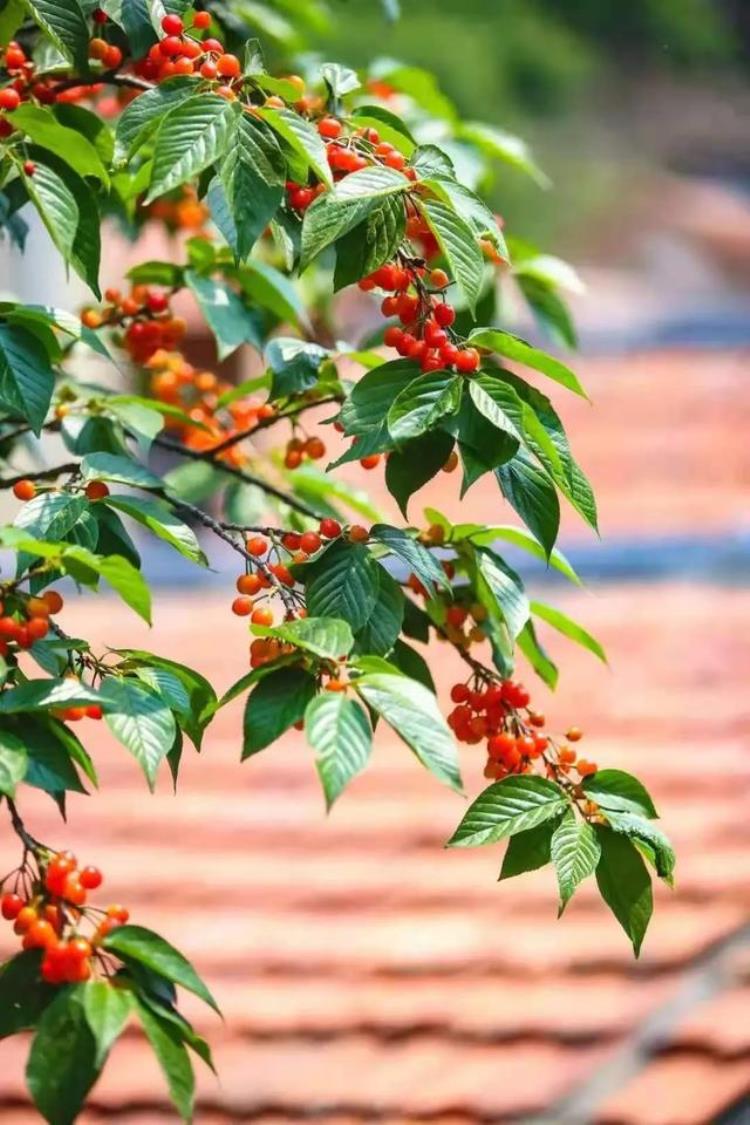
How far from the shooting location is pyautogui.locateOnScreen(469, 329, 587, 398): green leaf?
89 centimetres

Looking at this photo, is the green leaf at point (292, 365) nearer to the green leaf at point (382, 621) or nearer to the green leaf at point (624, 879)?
the green leaf at point (382, 621)

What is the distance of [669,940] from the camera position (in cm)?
196

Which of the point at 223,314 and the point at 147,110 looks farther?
the point at 223,314

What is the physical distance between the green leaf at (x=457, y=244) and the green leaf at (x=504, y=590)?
207 mm

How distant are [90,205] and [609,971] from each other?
4.17ft

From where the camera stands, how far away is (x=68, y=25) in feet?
3.26

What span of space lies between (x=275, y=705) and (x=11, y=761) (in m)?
0.14

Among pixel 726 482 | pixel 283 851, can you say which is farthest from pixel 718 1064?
pixel 726 482

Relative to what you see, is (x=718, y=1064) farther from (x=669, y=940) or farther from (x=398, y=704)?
(x=398, y=704)

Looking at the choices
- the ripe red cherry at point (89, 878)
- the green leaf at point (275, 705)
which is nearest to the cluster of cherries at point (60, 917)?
the ripe red cherry at point (89, 878)

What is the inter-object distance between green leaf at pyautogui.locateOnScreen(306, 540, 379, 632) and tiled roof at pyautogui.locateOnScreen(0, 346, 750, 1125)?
974mm

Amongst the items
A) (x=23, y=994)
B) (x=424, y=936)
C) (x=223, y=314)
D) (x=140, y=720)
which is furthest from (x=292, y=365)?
(x=424, y=936)

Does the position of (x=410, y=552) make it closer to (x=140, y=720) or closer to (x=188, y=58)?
(x=140, y=720)

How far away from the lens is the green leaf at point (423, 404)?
2.77 feet
